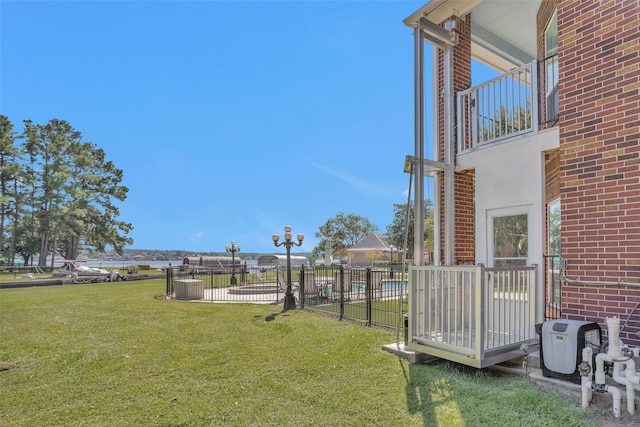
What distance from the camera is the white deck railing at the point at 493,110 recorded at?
5426mm

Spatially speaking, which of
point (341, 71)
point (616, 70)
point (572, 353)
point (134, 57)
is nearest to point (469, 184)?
point (616, 70)

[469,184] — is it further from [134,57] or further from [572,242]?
[134,57]

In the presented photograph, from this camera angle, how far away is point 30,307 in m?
10.6

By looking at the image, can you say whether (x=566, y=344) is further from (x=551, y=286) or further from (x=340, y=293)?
(x=340, y=293)

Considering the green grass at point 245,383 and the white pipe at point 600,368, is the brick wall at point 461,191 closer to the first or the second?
the green grass at point 245,383

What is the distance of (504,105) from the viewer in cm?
560

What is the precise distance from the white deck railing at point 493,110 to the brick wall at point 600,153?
3.23ft

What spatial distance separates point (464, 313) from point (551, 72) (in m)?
4.42

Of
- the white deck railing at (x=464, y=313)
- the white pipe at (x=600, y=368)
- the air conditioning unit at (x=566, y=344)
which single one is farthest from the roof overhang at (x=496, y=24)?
the white pipe at (x=600, y=368)

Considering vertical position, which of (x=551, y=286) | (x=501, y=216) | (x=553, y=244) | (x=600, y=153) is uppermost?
(x=600, y=153)

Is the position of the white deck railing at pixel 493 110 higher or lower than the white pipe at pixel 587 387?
higher

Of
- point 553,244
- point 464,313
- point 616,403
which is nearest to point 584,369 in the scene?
point 616,403

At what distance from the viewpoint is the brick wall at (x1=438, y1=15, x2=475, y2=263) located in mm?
6125

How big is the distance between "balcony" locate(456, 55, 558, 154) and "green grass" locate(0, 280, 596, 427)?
349 cm
